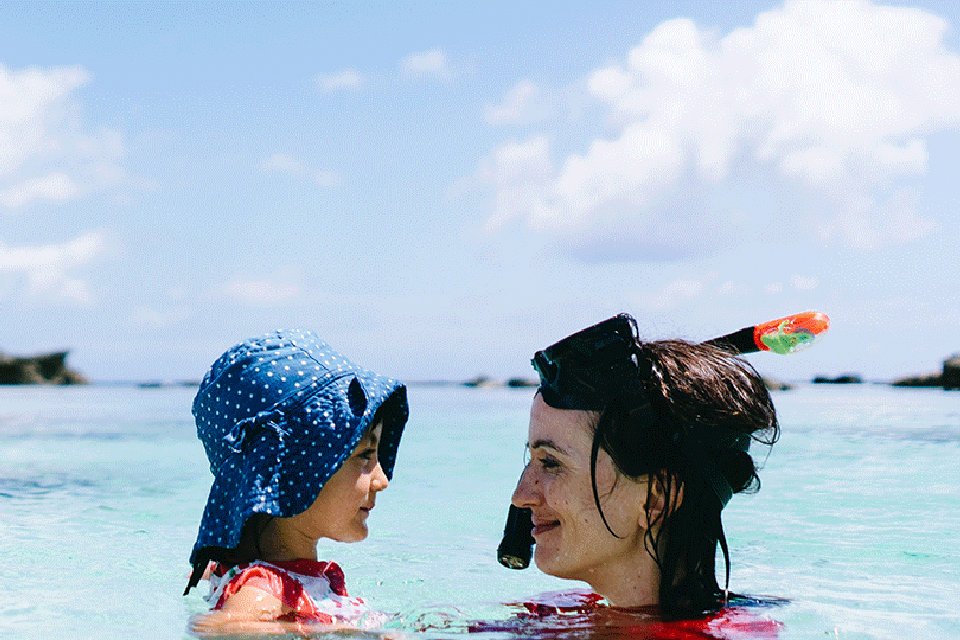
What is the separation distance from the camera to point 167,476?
10.3m

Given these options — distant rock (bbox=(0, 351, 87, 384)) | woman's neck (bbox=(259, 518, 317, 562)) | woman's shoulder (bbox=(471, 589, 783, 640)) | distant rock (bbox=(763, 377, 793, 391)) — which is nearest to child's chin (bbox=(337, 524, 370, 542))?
woman's neck (bbox=(259, 518, 317, 562))

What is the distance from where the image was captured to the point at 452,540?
648 cm

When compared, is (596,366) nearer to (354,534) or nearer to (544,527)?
(544,527)

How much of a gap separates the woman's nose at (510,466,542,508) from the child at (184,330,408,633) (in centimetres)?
55

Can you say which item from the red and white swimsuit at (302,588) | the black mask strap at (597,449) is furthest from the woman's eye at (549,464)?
the red and white swimsuit at (302,588)

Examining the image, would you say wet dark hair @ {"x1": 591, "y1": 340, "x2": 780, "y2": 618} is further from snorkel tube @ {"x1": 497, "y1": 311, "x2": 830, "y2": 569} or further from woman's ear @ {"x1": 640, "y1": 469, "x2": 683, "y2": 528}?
snorkel tube @ {"x1": 497, "y1": 311, "x2": 830, "y2": 569}

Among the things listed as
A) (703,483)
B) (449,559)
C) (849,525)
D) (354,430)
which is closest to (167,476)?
(449,559)

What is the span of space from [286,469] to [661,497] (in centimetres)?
116

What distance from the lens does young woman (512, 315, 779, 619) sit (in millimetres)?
3188

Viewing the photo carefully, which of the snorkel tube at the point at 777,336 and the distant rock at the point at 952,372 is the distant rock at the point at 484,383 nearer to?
the distant rock at the point at 952,372

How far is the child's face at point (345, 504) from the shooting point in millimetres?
3557

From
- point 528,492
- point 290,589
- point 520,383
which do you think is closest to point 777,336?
point 528,492

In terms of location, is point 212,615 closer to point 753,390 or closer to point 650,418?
point 650,418

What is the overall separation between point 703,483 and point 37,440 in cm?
1328
